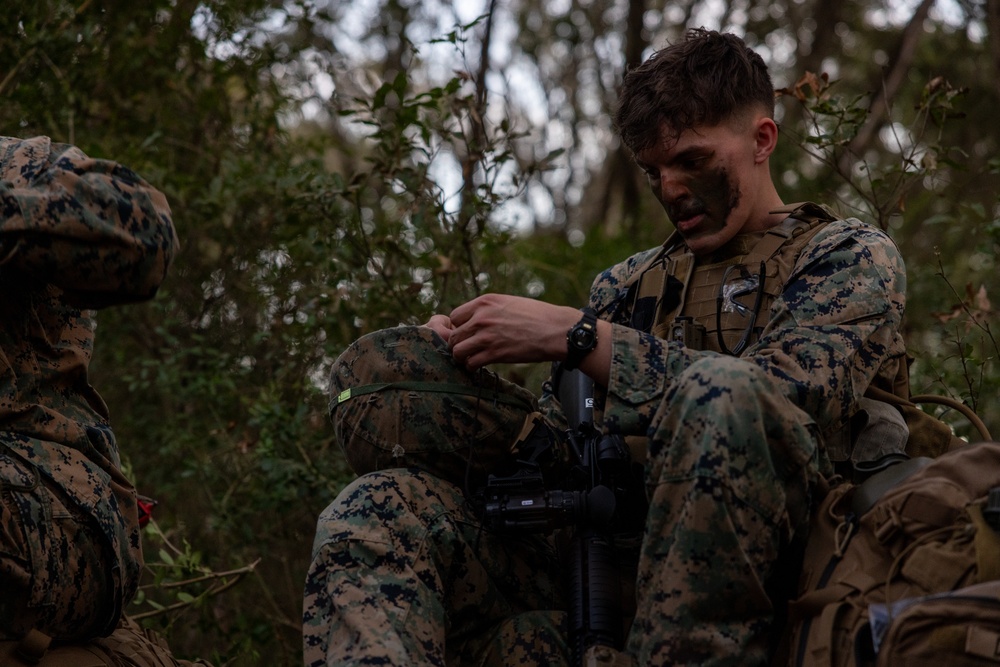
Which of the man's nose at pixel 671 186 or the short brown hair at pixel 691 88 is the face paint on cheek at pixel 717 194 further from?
the short brown hair at pixel 691 88

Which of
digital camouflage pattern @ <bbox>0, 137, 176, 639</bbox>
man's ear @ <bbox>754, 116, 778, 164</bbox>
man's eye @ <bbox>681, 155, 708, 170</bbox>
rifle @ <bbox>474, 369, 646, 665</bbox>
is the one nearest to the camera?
digital camouflage pattern @ <bbox>0, 137, 176, 639</bbox>

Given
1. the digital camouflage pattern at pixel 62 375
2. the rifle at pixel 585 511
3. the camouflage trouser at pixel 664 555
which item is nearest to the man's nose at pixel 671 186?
the rifle at pixel 585 511

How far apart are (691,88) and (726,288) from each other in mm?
601

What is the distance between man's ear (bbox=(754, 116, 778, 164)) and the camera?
3330mm

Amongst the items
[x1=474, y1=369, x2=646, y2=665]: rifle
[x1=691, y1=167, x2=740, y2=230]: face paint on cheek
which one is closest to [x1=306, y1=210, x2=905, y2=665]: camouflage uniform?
[x1=474, y1=369, x2=646, y2=665]: rifle

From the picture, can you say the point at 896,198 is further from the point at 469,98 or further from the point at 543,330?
the point at 543,330

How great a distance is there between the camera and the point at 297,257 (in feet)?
17.1

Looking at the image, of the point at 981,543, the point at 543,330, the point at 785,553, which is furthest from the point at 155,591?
the point at 981,543

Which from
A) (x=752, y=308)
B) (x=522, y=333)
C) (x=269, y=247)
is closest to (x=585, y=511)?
(x=522, y=333)

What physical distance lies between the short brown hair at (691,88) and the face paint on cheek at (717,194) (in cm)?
16

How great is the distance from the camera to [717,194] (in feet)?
10.6

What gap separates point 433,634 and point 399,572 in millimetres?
162

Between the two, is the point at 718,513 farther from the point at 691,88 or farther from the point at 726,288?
the point at 691,88

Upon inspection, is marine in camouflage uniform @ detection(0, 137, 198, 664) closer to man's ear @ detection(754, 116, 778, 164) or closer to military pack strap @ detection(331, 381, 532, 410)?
military pack strap @ detection(331, 381, 532, 410)
